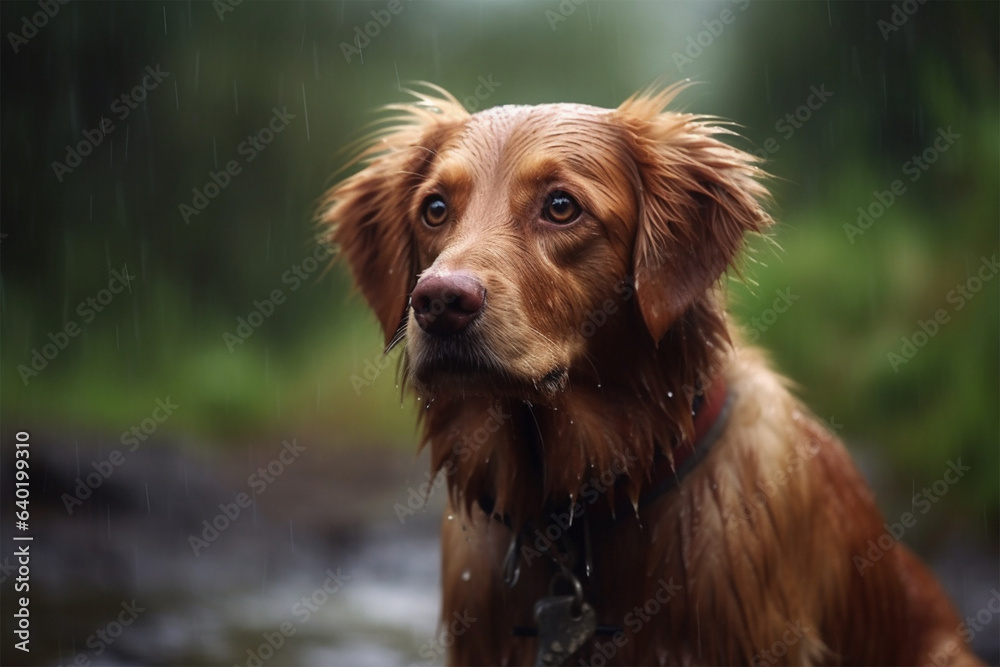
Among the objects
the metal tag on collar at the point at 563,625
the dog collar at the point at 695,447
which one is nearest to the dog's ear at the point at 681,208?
the dog collar at the point at 695,447

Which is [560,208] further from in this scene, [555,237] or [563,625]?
[563,625]

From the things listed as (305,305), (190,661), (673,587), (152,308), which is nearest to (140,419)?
(152,308)

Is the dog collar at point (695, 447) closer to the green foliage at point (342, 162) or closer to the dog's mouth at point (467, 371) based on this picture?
the dog's mouth at point (467, 371)

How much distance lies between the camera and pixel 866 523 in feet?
10.3

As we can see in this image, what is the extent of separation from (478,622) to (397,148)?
5.60 ft

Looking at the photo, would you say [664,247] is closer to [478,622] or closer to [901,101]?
[478,622]

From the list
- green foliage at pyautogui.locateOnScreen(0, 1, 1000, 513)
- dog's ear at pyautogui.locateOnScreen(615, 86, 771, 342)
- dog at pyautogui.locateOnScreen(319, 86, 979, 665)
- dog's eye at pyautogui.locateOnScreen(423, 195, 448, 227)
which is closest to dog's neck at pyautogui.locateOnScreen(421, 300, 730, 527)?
dog at pyautogui.locateOnScreen(319, 86, 979, 665)

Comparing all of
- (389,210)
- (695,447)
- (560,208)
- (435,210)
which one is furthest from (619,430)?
(389,210)

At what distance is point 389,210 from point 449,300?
0.96 meters

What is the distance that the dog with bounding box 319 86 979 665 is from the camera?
2740 mm

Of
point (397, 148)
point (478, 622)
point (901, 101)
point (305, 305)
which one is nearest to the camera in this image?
point (478, 622)

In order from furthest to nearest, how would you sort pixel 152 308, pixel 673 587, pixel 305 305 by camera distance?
pixel 305 305 → pixel 152 308 → pixel 673 587

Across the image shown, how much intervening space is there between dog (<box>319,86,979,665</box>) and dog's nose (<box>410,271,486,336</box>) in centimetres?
9

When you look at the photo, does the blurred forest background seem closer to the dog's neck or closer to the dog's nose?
the dog's neck
